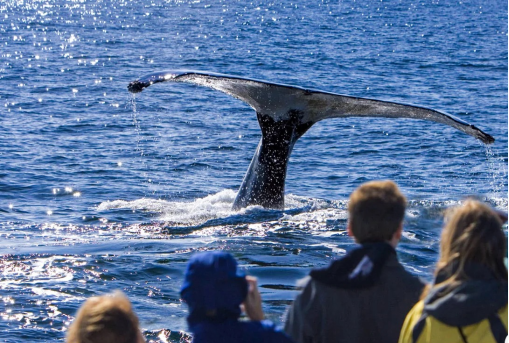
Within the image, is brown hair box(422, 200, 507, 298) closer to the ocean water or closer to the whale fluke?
the ocean water

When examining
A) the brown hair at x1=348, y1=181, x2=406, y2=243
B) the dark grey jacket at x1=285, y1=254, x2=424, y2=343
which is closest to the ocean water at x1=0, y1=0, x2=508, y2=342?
the dark grey jacket at x1=285, y1=254, x2=424, y2=343

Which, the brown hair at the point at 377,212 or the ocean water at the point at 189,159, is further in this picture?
the ocean water at the point at 189,159

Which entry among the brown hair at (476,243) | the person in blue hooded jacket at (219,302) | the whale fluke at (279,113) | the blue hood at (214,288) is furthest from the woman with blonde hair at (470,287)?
the whale fluke at (279,113)

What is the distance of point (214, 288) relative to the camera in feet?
10.1

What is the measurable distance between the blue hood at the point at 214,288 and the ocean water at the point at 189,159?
2.92 meters

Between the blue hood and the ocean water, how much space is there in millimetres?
2922

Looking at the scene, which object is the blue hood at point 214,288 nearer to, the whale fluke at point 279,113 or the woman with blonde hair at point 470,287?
the woman with blonde hair at point 470,287

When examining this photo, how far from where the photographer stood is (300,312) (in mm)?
3465

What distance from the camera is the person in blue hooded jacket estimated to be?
3098mm

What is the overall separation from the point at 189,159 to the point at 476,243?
1363cm

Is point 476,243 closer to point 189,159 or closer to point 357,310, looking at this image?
point 357,310

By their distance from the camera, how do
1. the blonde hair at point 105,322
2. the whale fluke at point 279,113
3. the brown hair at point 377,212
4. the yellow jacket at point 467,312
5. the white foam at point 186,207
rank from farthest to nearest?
the white foam at point 186,207 → the whale fluke at point 279,113 → the brown hair at point 377,212 → the yellow jacket at point 467,312 → the blonde hair at point 105,322

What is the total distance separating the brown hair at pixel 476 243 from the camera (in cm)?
307

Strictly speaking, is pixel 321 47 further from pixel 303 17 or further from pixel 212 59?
pixel 303 17
